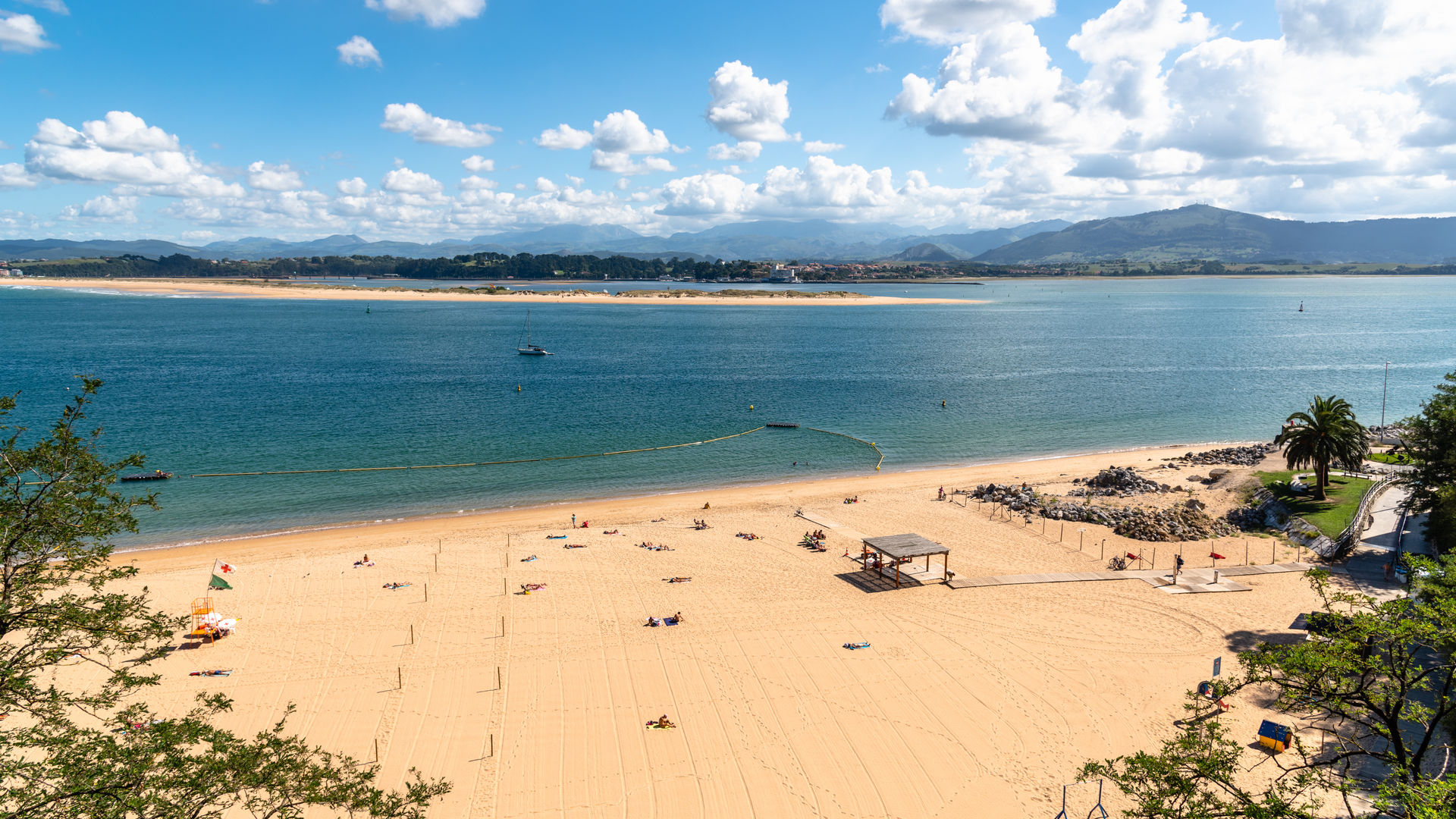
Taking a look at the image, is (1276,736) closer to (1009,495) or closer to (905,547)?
(905,547)

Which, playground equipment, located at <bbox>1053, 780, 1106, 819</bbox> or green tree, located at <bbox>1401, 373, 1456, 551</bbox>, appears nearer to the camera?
playground equipment, located at <bbox>1053, 780, 1106, 819</bbox>

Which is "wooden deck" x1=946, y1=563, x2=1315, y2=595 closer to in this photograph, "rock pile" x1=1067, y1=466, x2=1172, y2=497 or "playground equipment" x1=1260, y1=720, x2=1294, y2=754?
"playground equipment" x1=1260, y1=720, x2=1294, y2=754

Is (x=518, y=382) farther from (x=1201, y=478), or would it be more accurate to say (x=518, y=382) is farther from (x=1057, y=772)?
(x=1057, y=772)

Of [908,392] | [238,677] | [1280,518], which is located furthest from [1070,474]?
[238,677]

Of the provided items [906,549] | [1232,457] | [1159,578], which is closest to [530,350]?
[906,549]

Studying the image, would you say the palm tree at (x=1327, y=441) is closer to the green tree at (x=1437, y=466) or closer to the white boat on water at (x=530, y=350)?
the green tree at (x=1437, y=466)

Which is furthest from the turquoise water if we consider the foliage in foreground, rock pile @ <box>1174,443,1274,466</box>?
the foliage in foreground
